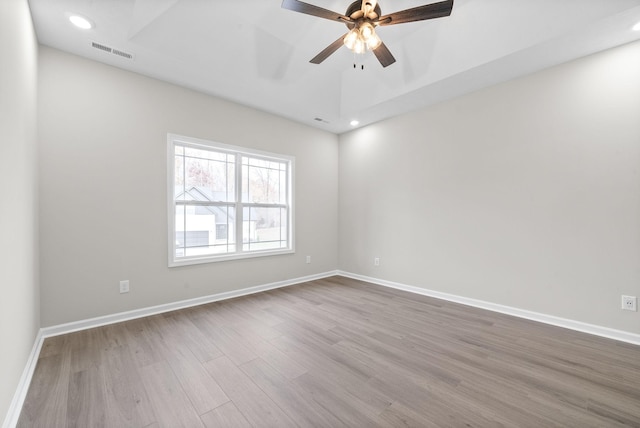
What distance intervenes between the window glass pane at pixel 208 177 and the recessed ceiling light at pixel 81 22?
1.43 metres

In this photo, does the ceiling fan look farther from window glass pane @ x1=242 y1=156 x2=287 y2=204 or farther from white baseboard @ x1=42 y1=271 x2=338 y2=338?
white baseboard @ x1=42 y1=271 x2=338 y2=338

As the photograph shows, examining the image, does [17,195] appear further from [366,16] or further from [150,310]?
[366,16]

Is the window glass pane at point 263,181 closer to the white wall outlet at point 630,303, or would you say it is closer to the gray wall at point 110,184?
the gray wall at point 110,184

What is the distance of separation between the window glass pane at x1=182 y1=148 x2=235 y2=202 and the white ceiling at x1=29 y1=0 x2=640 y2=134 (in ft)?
2.80

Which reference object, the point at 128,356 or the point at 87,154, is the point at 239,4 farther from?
the point at 128,356

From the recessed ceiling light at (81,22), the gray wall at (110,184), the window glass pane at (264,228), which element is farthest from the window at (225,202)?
the recessed ceiling light at (81,22)

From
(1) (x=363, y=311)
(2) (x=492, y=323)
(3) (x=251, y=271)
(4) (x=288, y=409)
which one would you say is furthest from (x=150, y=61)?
(2) (x=492, y=323)

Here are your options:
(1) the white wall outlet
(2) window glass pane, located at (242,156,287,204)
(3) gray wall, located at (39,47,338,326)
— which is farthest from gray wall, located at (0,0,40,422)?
(1) the white wall outlet

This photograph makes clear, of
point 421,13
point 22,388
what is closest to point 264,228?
point 22,388

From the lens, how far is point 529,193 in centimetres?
298

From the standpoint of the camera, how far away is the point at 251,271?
13.0ft

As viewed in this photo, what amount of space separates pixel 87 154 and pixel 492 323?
4597 mm

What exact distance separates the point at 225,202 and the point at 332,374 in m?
2.68

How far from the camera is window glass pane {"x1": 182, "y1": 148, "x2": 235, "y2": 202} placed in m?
3.46
